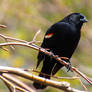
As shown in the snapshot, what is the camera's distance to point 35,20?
718 centimetres

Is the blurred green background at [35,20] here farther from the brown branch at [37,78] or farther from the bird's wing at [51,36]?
the brown branch at [37,78]

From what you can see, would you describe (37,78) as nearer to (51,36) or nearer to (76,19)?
(51,36)

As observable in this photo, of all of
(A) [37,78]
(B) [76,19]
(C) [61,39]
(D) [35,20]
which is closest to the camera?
(A) [37,78]

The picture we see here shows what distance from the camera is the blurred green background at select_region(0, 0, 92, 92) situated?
262 inches

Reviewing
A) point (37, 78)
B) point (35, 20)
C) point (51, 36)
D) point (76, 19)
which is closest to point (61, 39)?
point (51, 36)

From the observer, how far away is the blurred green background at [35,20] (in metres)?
6.66

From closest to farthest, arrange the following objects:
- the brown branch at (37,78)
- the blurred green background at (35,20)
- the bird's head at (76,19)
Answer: the brown branch at (37,78) < the bird's head at (76,19) < the blurred green background at (35,20)

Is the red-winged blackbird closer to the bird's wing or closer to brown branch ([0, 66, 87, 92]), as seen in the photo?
the bird's wing

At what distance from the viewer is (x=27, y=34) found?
7203 millimetres

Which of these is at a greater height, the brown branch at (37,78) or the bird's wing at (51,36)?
the bird's wing at (51,36)

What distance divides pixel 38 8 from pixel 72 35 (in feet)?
12.8

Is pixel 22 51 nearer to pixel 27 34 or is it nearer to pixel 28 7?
pixel 27 34

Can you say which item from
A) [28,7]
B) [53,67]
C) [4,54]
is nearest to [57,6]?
[28,7]

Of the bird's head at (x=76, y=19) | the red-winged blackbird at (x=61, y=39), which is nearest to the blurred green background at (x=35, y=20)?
the bird's head at (x=76, y=19)
